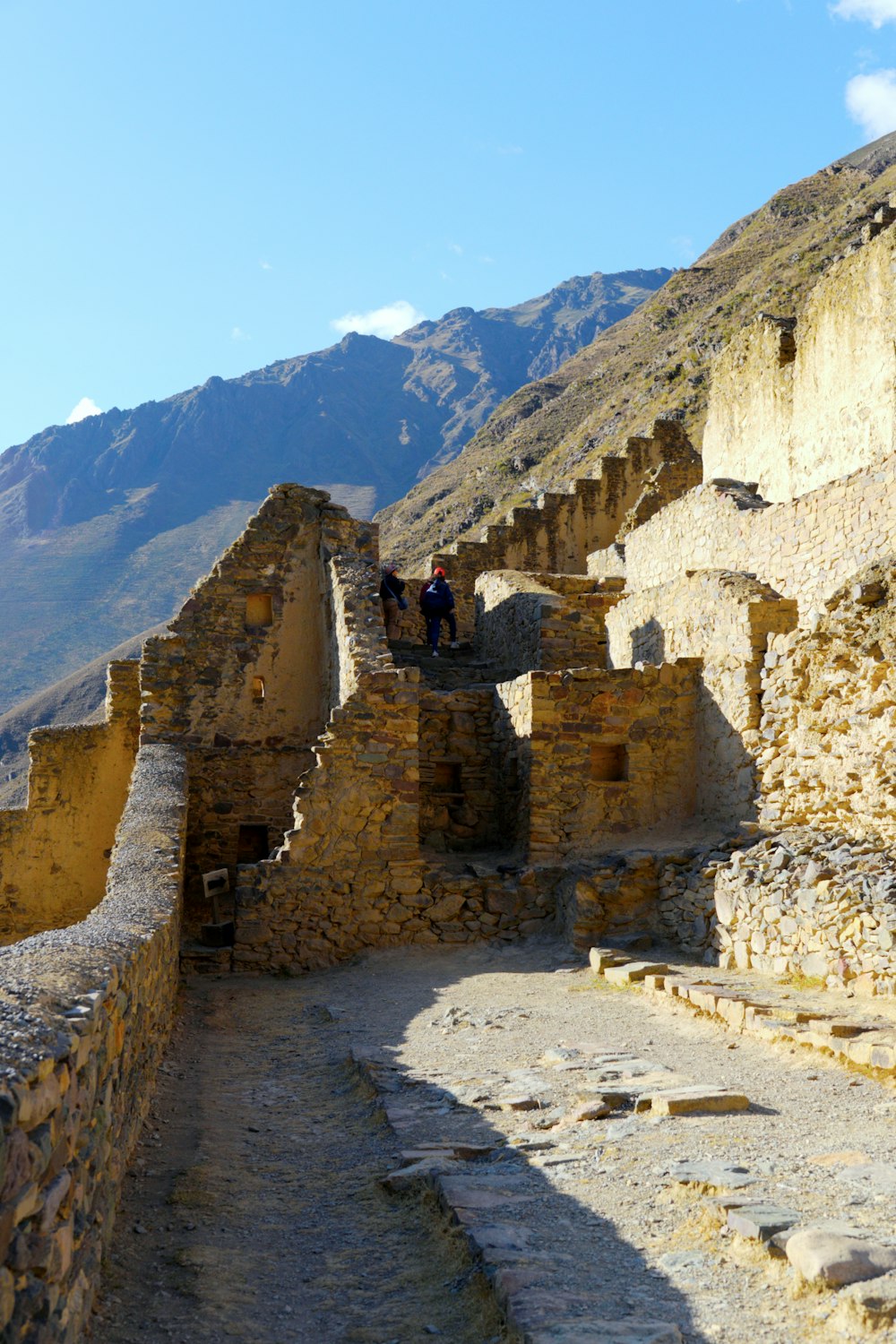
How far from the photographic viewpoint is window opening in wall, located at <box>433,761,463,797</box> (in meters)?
13.0

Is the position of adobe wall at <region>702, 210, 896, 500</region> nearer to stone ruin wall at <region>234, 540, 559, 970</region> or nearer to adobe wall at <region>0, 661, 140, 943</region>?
stone ruin wall at <region>234, 540, 559, 970</region>

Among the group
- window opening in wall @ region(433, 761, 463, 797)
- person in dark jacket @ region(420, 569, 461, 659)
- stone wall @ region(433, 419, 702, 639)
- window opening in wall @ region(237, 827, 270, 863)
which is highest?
stone wall @ region(433, 419, 702, 639)

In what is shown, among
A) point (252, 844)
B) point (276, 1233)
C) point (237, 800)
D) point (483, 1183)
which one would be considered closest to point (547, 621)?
point (237, 800)

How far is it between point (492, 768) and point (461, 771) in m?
0.35

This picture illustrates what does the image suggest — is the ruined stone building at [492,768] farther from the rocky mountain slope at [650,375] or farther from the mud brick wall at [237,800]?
the rocky mountain slope at [650,375]

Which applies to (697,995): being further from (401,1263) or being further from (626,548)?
(626,548)

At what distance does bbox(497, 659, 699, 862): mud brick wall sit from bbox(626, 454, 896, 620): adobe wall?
5.39 ft

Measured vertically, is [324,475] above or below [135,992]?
above

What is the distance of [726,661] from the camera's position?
11.2 meters

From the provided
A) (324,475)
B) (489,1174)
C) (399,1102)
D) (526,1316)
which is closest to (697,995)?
(399,1102)

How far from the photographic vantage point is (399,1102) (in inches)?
244

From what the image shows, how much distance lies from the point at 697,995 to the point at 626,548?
10.8 metres

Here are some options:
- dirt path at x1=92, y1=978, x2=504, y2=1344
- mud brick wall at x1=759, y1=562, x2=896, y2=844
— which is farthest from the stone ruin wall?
dirt path at x1=92, y1=978, x2=504, y2=1344

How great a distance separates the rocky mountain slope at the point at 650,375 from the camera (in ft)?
133
